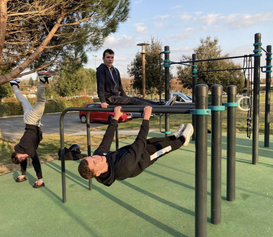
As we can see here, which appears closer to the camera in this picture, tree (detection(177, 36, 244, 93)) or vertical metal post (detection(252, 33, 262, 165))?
vertical metal post (detection(252, 33, 262, 165))

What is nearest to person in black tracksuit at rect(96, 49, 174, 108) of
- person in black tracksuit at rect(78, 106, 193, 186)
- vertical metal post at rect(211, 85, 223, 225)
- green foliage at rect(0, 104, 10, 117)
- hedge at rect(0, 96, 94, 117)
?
person in black tracksuit at rect(78, 106, 193, 186)

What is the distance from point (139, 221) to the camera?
2445 mm

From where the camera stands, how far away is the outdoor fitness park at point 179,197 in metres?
1.91

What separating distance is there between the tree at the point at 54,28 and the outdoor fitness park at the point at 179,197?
342 cm

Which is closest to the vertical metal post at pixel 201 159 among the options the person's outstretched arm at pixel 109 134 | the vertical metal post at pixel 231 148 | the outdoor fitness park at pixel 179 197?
the outdoor fitness park at pixel 179 197

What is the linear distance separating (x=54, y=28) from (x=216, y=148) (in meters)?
5.34

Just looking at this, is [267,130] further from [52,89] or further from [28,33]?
[52,89]

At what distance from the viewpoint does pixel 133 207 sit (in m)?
2.76

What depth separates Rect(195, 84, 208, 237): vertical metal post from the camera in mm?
1835

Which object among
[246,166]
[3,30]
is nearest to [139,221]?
[246,166]

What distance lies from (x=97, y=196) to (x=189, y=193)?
118 centimetres

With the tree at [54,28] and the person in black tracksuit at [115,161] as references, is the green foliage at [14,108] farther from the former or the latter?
the person in black tracksuit at [115,161]

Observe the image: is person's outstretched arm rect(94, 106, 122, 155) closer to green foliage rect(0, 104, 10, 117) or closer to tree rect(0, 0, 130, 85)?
tree rect(0, 0, 130, 85)

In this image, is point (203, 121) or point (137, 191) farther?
point (137, 191)
